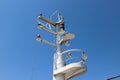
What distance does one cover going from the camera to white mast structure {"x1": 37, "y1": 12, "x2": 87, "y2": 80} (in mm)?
16875

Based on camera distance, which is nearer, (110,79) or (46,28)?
(110,79)

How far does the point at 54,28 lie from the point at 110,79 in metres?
9.80

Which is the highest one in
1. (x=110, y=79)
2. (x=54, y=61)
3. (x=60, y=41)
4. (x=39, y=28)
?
(x=39, y=28)

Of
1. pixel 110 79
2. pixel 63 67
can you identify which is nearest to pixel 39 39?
pixel 63 67

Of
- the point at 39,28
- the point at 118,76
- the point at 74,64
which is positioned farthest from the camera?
the point at 39,28

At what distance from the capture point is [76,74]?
17.3 meters

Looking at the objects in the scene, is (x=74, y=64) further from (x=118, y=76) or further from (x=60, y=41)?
(x=118, y=76)

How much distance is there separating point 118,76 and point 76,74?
228 inches

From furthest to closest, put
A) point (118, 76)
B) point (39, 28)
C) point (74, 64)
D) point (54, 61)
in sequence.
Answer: point (39, 28), point (54, 61), point (74, 64), point (118, 76)

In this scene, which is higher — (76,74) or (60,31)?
(60,31)

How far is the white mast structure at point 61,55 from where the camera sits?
16875 mm

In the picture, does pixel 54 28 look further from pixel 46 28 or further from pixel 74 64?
pixel 74 64

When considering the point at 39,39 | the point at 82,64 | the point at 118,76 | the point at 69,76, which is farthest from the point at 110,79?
the point at 39,39

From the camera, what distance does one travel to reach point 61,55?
59.5 feet
